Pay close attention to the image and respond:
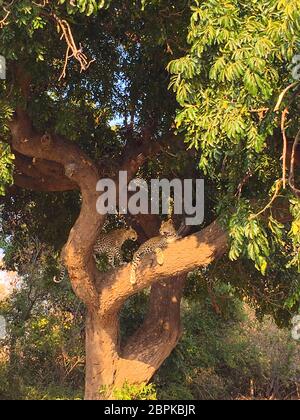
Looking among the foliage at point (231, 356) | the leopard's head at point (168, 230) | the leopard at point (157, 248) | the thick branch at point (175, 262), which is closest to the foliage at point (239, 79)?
the thick branch at point (175, 262)

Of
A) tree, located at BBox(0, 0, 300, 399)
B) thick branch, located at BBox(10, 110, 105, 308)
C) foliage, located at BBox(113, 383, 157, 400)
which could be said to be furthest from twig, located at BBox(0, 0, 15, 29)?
foliage, located at BBox(113, 383, 157, 400)

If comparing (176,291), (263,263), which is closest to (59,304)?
(176,291)

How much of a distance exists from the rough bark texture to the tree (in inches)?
0.6

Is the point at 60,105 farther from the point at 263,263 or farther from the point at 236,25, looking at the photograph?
the point at 263,263

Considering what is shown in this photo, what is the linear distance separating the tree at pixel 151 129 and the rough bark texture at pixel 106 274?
2 cm

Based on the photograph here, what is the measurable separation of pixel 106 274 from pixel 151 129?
1.92 metres

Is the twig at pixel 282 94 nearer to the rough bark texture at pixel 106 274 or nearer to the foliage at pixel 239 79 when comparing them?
the foliage at pixel 239 79

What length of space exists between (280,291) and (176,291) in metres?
1.56

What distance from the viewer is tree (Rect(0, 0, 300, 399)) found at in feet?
13.2

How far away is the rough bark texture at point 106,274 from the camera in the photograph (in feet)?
19.5

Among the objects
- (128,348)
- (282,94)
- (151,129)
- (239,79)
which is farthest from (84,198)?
(282,94)

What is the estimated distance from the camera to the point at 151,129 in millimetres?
6879

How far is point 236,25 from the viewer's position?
4.02m

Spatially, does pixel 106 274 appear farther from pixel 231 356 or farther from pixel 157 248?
pixel 231 356
